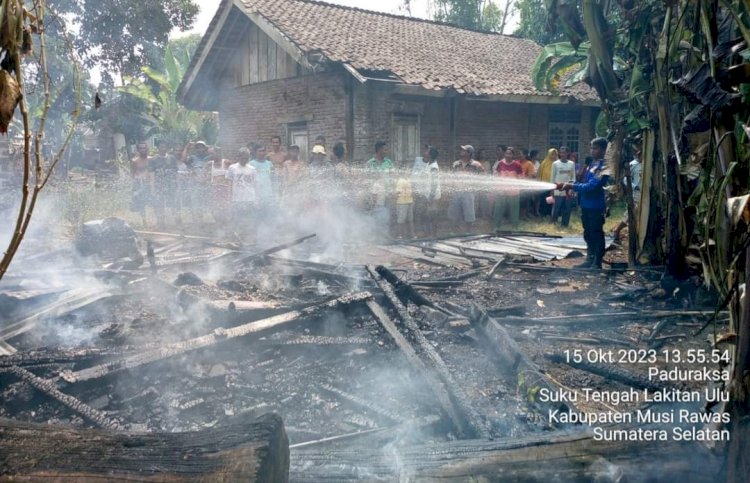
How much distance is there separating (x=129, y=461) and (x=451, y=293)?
5517 mm

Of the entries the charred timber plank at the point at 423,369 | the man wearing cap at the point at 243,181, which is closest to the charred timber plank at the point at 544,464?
the charred timber plank at the point at 423,369

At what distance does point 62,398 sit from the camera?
372 centimetres

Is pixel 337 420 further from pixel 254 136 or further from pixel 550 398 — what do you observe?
Result: pixel 254 136

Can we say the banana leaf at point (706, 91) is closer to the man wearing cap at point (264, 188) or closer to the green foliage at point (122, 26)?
the man wearing cap at point (264, 188)

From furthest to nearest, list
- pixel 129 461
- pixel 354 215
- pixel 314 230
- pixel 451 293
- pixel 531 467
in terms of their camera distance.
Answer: pixel 354 215 < pixel 314 230 < pixel 451 293 < pixel 531 467 < pixel 129 461

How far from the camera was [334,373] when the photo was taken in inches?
177

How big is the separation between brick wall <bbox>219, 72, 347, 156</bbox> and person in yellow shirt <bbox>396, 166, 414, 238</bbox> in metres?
2.01

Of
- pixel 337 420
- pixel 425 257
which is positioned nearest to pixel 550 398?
pixel 337 420

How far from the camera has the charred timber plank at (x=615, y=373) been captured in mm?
4191

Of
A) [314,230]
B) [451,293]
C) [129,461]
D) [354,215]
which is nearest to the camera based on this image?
[129,461]

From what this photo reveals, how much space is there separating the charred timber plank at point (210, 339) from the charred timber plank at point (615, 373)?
2.04 metres

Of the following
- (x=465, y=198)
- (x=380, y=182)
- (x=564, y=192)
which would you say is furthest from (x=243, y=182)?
(x=564, y=192)

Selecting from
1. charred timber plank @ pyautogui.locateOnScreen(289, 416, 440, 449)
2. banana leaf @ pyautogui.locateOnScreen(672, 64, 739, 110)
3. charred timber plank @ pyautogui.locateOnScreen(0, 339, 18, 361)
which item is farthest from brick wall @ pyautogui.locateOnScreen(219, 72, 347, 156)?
banana leaf @ pyautogui.locateOnScreen(672, 64, 739, 110)

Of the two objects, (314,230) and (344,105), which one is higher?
(344,105)
